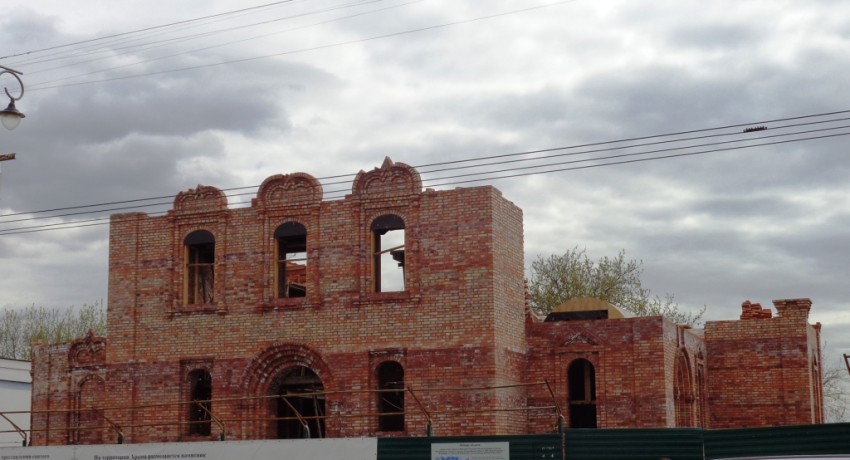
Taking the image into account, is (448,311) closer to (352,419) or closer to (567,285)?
(352,419)

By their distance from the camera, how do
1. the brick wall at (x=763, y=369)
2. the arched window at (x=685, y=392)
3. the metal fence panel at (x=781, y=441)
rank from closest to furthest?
the metal fence panel at (x=781, y=441)
the arched window at (x=685, y=392)
the brick wall at (x=763, y=369)

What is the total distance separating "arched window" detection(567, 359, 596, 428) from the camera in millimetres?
28109

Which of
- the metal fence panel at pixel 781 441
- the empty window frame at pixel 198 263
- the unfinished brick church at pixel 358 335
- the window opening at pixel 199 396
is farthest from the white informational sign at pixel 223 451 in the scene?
the metal fence panel at pixel 781 441

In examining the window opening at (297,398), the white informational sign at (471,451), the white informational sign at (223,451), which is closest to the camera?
the white informational sign at (471,451)

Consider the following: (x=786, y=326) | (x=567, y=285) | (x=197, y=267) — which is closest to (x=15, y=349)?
(x=567, y=285)

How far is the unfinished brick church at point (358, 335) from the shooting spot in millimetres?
26281

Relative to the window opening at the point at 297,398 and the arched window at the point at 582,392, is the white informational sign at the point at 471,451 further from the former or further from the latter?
the arched window at the point at 582,392

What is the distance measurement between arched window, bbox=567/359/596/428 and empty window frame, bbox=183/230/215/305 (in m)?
9.29

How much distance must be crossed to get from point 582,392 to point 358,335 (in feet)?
20.1

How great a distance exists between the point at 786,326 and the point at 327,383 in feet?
42.5

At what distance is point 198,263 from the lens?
29344mm

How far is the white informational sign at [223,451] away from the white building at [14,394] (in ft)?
57.9

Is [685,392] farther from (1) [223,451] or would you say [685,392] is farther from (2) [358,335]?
(1) [223,451]

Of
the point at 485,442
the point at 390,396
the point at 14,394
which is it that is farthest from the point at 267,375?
the point at 14,394
